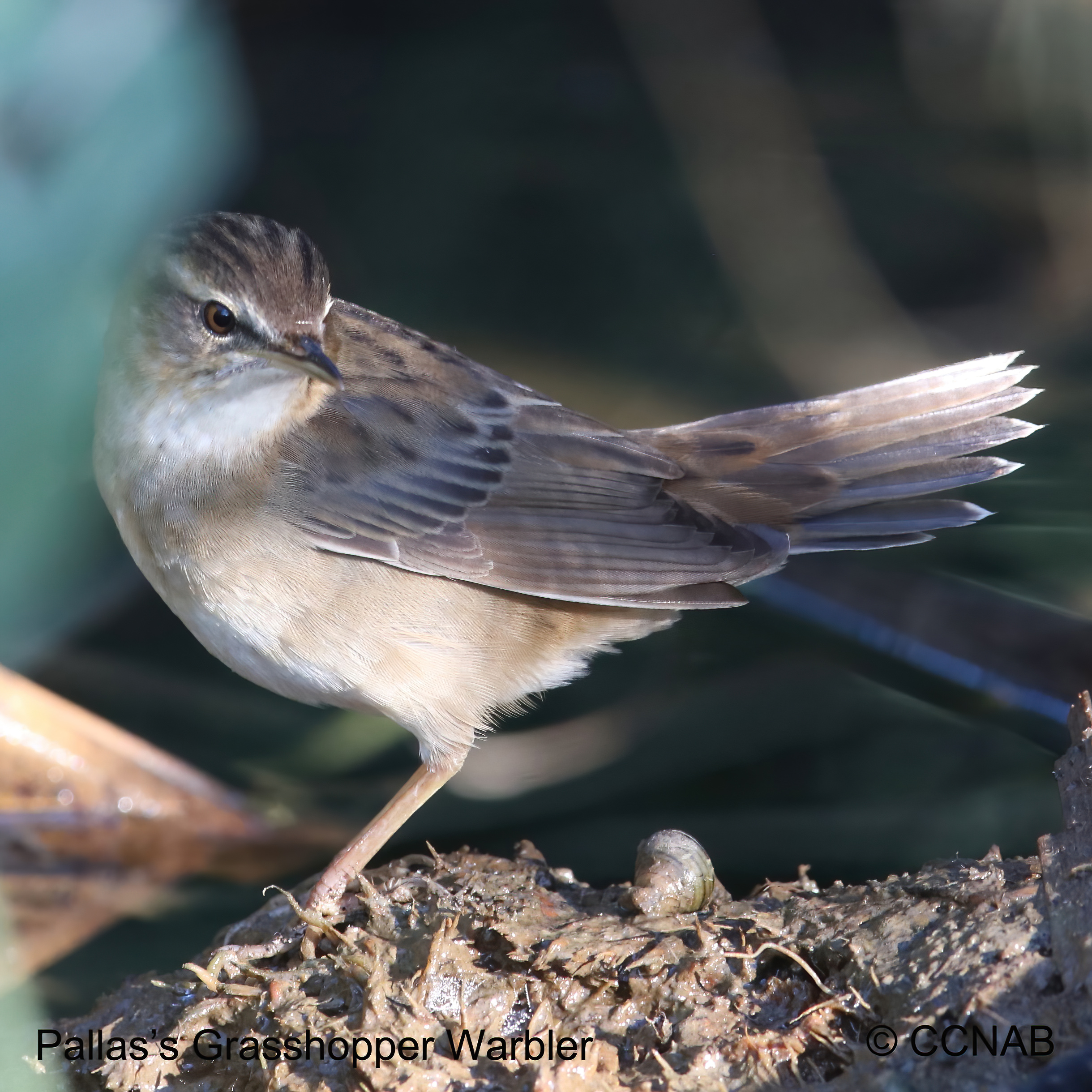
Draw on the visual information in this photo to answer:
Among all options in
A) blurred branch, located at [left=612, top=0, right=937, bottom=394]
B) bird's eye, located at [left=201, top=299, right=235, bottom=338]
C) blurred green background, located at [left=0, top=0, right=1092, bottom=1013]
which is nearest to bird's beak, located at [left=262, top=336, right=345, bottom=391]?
bird's eye, located at [left=201, top=299, right=235, bottom=338]

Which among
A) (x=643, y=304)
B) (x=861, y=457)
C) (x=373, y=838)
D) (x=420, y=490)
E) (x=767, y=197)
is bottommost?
(x=373, y=838)

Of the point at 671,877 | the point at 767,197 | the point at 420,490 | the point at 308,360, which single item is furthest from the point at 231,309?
the point at 767,197

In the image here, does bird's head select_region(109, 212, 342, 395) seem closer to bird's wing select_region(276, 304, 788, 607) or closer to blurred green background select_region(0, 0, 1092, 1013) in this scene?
bird's wing select_region(276, 304, 788, 607)

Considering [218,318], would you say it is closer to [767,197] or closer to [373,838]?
[373,838]

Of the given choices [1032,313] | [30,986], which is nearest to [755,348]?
[1032,313]

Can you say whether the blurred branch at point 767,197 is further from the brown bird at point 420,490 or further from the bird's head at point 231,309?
the bird's head at point 231,309

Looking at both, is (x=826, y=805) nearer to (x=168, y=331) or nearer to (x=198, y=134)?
(x=168, y=331)
